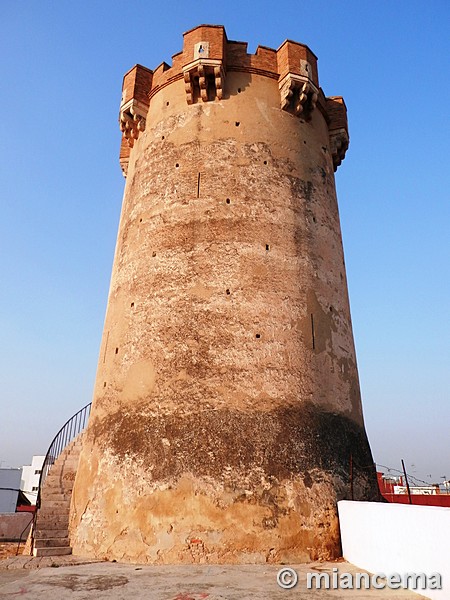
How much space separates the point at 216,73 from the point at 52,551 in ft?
37.1

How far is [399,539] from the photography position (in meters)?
6.37

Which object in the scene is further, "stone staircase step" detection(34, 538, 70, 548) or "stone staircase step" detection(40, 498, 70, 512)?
"stone staircase step" detection(40, 498, 70, 512)

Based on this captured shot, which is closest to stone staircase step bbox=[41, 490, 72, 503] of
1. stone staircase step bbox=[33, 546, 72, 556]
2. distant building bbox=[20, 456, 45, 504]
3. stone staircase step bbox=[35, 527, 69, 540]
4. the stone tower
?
stone staircase step bbox=[35, 527, 69, 540]

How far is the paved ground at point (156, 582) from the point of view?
5934 millimetres

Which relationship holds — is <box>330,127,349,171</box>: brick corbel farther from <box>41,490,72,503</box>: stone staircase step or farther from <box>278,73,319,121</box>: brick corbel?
<box>41,490,72,503</box>: stone staircase step

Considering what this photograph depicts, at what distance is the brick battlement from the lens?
12.3 m

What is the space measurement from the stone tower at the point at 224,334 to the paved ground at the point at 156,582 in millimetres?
670

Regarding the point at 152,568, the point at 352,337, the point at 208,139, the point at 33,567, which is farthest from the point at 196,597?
the point at 208,139

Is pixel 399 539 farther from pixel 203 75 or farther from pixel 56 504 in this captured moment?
pixel 203 75

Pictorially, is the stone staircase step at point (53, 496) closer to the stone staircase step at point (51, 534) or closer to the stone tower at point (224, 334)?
the stone staircase step at point (51, 534)

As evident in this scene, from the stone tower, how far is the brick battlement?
0.04 m

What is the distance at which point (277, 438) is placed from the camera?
360 inches

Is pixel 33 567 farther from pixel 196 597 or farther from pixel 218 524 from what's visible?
pixel 196 597

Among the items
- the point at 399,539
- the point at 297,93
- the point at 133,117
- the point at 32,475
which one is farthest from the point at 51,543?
the point at 32,475
